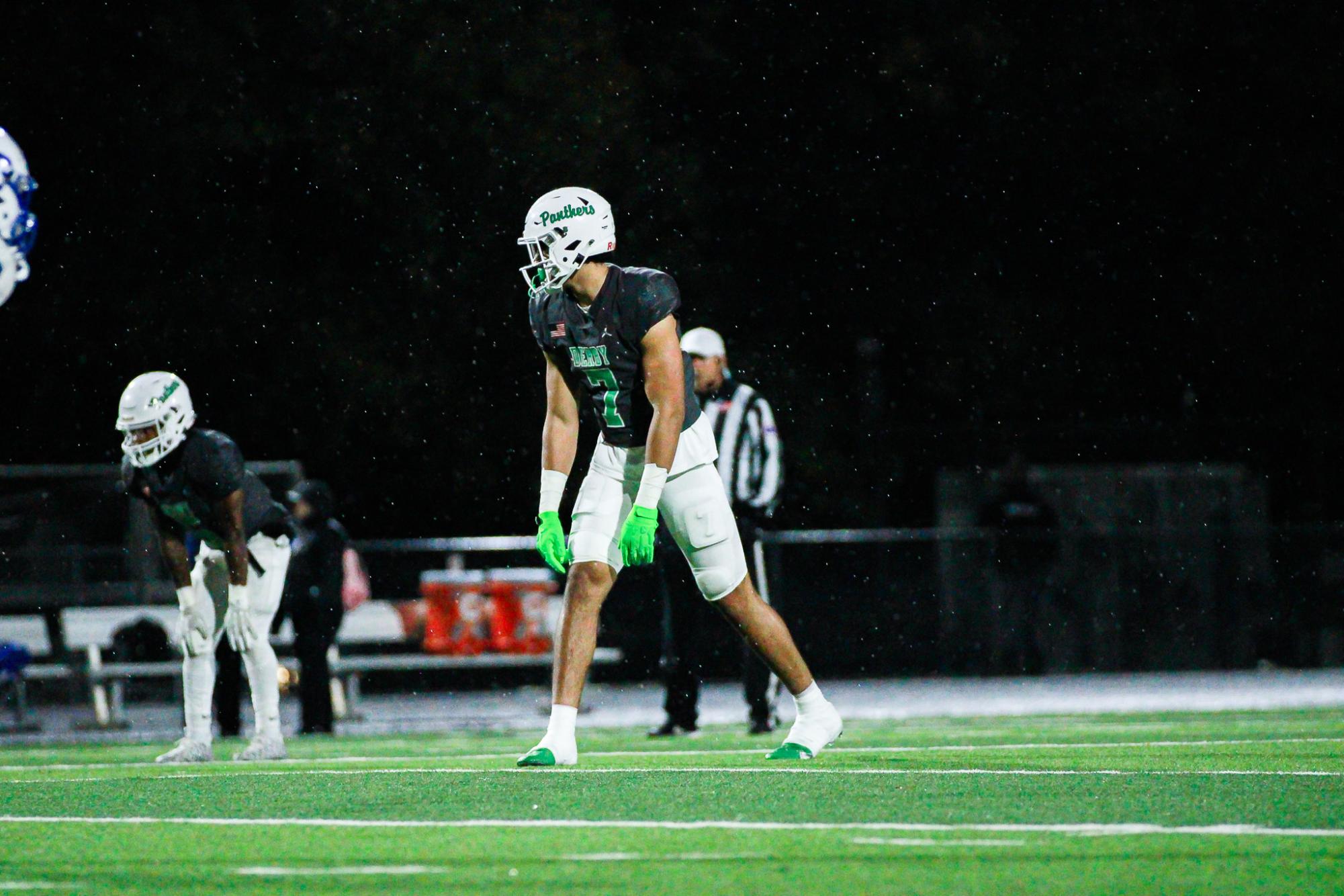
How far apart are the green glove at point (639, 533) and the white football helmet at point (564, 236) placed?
3.15ft

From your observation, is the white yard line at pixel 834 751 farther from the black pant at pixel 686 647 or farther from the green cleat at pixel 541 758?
the black pant at pixel 686 647

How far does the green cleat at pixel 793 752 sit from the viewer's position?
27.7 ft

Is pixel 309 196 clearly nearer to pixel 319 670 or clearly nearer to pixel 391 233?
pixel 391 233

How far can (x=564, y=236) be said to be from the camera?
26.7 feet

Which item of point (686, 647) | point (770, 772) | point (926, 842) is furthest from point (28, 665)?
point (926, 842)

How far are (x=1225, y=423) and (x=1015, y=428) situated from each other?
8.12 feet

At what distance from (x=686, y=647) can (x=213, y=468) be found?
131 inches

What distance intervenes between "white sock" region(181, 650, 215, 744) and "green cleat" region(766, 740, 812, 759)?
3.10m

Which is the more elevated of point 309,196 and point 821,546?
point 309,196

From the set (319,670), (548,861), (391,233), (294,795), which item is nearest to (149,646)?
(319,670)

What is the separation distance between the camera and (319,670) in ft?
48.0

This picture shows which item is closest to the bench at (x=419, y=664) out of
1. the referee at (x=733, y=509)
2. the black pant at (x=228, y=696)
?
the black pant at (x=228, y=696)

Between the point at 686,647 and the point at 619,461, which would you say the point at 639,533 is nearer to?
the point at 619,461

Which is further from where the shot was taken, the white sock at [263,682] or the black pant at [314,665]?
the black pant at [314,665]
